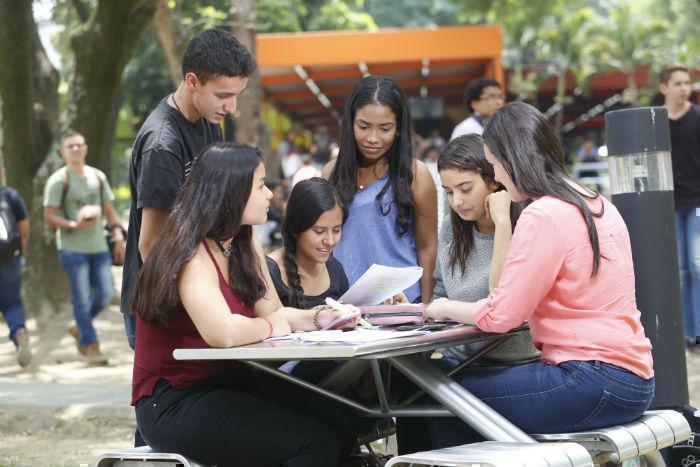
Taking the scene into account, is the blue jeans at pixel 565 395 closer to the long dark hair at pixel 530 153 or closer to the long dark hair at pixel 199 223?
the long dark hair at pixel 530 153

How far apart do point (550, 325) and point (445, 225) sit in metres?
1.00

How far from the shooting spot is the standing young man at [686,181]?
27.0 ft

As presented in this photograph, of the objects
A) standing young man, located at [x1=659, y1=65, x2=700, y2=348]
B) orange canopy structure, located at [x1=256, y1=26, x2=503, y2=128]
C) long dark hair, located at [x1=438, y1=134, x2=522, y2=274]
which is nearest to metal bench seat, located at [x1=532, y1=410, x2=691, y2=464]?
long dark hair, located at [x1=438, y1=134, x2=522, y2=274]

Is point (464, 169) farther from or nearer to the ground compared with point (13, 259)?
farther from the ground

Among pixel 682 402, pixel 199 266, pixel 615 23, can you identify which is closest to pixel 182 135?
pixel 199 266

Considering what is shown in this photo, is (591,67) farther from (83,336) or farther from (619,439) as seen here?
(619,439)

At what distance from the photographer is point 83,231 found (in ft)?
30.5

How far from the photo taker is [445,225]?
15.0 ft

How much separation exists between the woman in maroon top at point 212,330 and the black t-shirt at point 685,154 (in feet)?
17.4

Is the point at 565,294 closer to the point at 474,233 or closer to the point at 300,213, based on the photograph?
the point at 474,233

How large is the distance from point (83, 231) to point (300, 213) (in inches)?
205

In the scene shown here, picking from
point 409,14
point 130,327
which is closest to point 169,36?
point 130,327

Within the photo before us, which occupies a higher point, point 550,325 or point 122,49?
point 122,49

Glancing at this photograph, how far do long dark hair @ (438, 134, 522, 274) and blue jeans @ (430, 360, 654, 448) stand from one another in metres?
0.79
